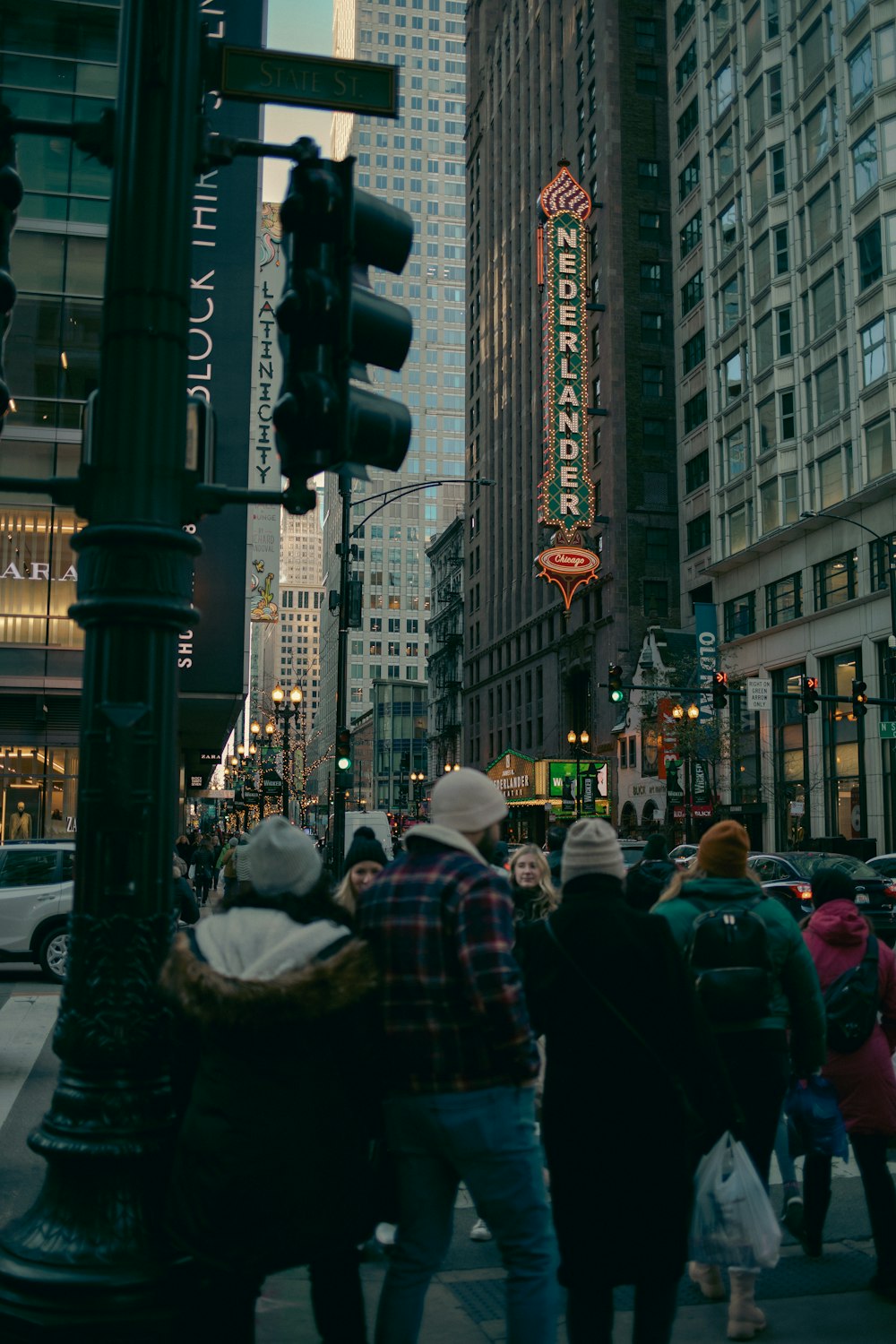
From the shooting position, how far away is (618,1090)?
406 cm

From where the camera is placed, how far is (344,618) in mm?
23875

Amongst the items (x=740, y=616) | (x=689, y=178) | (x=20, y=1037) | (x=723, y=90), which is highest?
(x=723, y=90)

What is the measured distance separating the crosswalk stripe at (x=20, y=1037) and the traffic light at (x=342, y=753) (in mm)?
10355

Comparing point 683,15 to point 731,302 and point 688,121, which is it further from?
point 731,302

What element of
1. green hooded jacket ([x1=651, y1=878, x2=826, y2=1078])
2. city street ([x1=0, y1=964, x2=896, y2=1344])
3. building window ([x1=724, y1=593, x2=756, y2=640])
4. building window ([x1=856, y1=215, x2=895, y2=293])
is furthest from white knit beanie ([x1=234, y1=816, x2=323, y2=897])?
building window ([x1=724, y1=593, x2=756, y2=640])

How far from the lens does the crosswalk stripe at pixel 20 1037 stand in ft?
32.1

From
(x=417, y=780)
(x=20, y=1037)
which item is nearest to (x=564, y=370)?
(x=20, y=1037)

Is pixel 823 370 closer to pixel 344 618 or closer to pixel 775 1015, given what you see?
pixel 344 618

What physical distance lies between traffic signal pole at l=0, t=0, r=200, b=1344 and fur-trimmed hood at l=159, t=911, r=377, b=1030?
54 centimetres

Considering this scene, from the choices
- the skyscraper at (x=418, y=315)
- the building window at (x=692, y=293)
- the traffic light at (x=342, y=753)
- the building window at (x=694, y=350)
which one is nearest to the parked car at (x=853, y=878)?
the traffic light at (x=342, y=753)

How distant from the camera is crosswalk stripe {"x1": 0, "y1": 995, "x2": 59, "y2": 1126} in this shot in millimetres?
9773

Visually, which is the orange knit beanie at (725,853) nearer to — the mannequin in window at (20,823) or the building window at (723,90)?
the mannequin in window at (20,823)

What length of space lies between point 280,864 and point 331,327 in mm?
2076

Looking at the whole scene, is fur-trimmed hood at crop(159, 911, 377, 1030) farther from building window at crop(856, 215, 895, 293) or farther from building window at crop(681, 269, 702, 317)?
building window at crop(681, 269, 702, 317)
